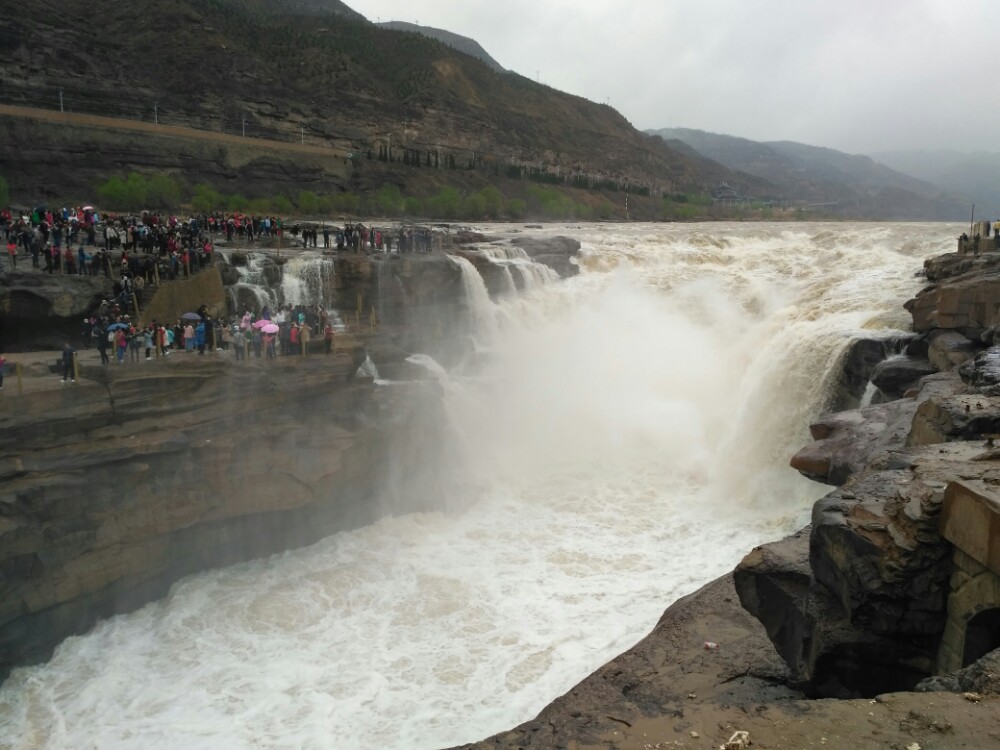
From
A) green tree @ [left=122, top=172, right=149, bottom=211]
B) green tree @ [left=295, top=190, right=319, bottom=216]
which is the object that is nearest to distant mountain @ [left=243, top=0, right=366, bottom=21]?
green tree @ [left=295, top=190, right=319, bottom=216]

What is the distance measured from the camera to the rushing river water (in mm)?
10070

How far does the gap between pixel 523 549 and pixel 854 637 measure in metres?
8.41

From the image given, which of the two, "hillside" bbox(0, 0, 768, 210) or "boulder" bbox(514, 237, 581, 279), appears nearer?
"boulder" bbox(514, 237, 581, 279)

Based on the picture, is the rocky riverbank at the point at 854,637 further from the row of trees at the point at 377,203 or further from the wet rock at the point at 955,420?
the row of trees at the point at 377,203

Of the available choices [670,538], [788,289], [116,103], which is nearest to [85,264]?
[670,538]

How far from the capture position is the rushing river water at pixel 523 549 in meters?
10.1

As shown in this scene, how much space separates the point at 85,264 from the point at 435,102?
57.0 meters

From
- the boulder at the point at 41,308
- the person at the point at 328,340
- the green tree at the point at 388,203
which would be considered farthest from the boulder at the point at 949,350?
the green tree at the point at 388,203

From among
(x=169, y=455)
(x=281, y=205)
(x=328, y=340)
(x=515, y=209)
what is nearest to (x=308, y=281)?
(x=328, y=340)

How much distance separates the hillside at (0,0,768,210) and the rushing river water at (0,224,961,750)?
28023mm

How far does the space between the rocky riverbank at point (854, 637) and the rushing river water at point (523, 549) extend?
2370mm

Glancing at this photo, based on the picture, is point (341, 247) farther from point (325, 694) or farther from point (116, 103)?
point (116, 103)

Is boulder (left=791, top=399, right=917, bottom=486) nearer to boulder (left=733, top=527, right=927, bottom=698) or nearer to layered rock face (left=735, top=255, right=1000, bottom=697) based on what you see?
layered rock face (left=735, top=255, right=1000, bottom=697)

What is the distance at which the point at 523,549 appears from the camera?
46.3ft
